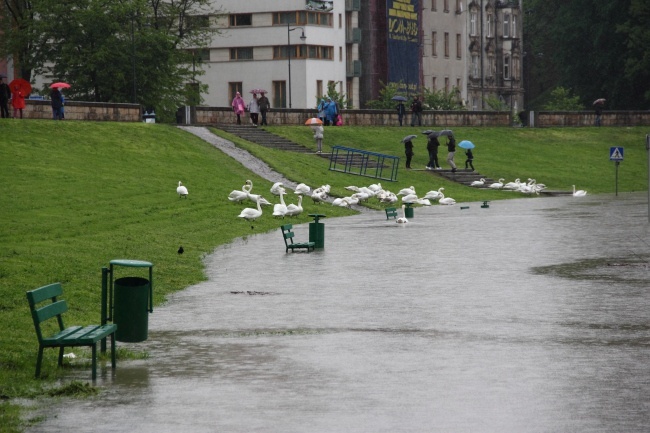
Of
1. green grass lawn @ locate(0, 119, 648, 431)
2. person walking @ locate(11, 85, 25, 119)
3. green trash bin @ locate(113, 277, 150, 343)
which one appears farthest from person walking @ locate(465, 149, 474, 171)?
green trash bin @ locate(113, 277, 150, 343)

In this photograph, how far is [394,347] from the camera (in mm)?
16906

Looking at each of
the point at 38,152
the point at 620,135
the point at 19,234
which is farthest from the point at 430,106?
the point at 19,234

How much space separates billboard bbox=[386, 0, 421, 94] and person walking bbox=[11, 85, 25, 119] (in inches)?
2035

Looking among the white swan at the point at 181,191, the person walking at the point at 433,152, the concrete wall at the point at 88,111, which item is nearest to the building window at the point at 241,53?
the person walking at the point at 433,152

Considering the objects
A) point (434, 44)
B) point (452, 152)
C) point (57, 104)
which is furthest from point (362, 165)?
point (434, 44)

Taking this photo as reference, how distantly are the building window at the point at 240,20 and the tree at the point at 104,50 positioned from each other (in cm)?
2135

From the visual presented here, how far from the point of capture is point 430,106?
94875mm

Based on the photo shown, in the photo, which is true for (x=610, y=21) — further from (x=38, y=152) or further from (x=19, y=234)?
(x=19, y=234)

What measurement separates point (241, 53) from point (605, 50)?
2649 centimetres

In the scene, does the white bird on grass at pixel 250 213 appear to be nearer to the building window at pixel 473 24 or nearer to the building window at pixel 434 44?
the building window at pixel 434 44

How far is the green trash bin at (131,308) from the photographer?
16.6 metres

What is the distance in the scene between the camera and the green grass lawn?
22.3 m

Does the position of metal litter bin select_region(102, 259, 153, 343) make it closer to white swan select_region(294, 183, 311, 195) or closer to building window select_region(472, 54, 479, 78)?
white swan select_region(294, 183, 311, 195)

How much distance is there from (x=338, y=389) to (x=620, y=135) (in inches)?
2878
